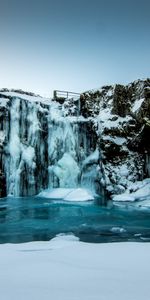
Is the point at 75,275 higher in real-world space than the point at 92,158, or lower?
lower

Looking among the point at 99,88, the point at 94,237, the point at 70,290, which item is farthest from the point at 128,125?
the point at 70,290

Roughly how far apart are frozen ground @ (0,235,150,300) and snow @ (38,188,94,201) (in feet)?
52.3

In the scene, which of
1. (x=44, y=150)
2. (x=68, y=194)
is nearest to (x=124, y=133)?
(x=44, y=150)

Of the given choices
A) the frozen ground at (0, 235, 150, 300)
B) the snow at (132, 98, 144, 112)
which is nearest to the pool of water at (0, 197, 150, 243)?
the frozen ground at (0, 235, 150, 300)

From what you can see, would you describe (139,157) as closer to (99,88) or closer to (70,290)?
(99,88)

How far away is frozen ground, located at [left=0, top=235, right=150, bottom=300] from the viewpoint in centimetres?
251

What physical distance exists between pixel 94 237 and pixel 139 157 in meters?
15.7

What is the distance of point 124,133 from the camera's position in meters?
23.9

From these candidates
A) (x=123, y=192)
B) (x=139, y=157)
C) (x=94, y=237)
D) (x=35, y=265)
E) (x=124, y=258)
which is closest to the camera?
(x=35, y=265)

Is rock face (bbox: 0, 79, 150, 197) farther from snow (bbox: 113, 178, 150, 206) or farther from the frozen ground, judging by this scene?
the frozen ground

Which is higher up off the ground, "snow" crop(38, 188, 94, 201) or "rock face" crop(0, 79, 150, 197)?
"rock face" crop(0, 79, 150, 197)

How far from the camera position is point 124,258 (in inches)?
157

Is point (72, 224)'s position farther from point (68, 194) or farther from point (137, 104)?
point (137, 104)

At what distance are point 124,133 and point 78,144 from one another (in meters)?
3.88
